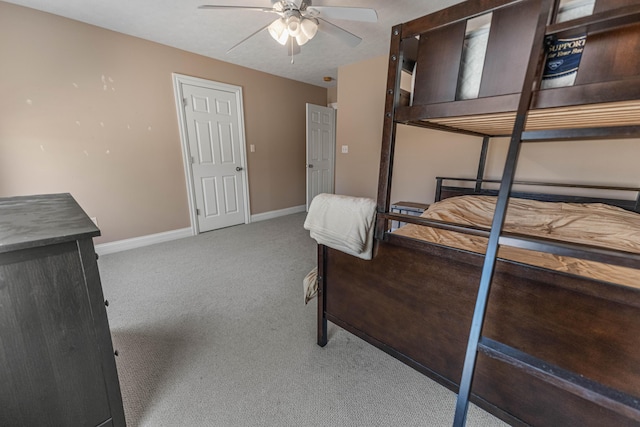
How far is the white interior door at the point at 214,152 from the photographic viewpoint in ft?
10.9

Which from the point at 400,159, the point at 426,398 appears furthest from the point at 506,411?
the point at 400,159

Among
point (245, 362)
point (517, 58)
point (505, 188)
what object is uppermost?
point (517, 58)

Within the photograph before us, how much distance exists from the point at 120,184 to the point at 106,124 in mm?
655

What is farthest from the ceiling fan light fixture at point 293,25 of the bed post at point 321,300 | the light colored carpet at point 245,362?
the light colored carpet at point 245,362

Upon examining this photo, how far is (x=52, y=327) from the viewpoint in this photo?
818 millimetres

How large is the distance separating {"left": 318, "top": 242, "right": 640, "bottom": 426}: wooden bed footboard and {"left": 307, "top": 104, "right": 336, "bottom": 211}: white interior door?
3298mm

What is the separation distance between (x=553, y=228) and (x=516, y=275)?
125 cm

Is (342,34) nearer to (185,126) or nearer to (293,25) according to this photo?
(293,25)

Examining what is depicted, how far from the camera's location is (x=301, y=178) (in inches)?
191

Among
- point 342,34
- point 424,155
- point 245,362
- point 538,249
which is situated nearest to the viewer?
point 538,249

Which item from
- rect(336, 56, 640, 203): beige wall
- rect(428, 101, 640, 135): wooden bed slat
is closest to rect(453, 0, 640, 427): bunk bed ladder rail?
rect(428, 101, 640, 135): wooden bed slat

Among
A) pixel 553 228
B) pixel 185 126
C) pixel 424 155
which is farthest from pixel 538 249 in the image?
pixel 185 126

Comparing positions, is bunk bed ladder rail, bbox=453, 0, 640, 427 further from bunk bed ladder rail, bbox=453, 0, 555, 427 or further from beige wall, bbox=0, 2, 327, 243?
beige wall, bbox=0, 2, 327, 243

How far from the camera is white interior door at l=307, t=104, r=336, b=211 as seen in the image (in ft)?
14.4
